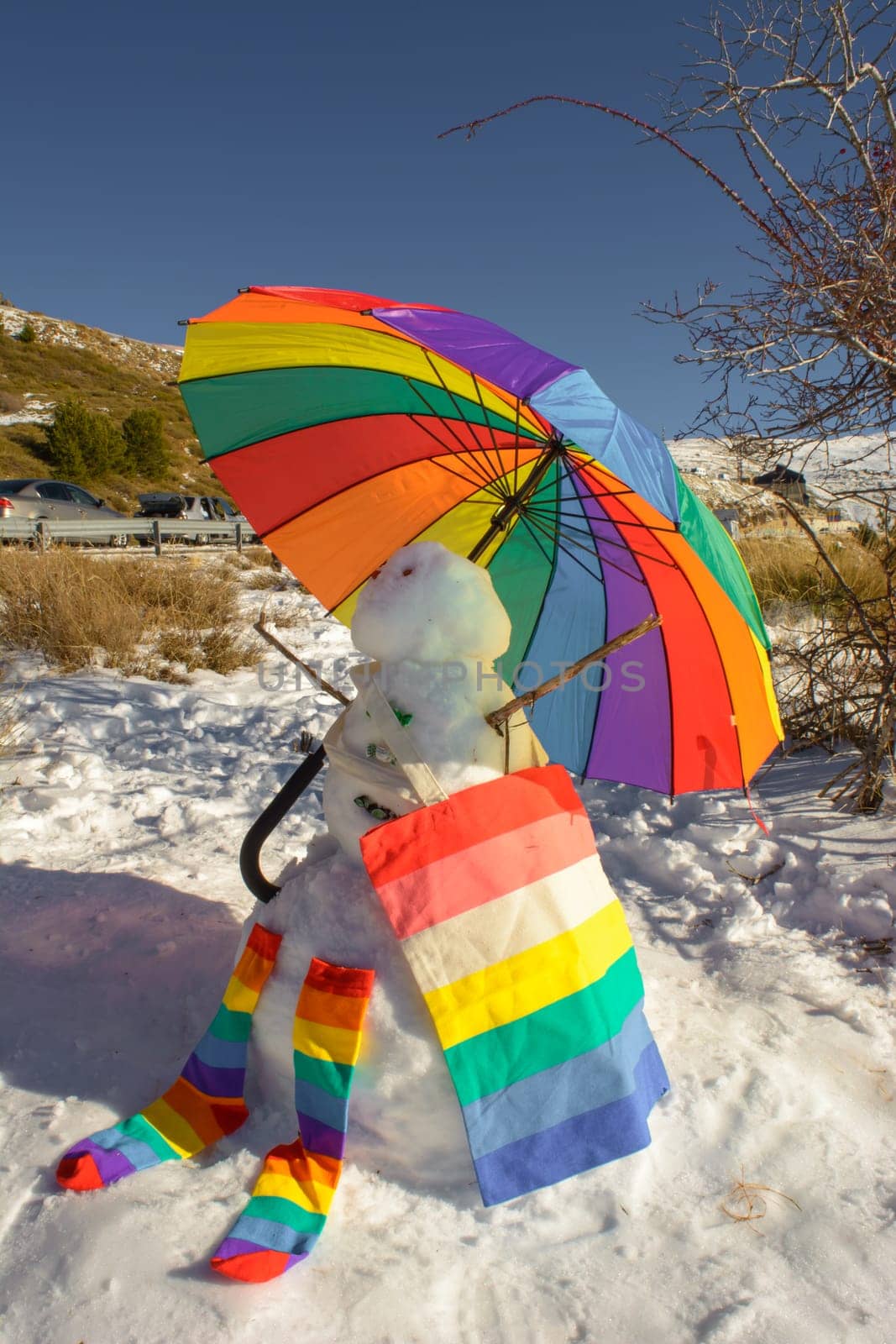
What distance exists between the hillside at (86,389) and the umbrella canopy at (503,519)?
28.0 m

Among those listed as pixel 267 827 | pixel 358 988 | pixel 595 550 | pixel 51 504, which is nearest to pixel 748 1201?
pixel 358 988

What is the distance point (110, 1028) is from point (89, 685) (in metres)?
3.40

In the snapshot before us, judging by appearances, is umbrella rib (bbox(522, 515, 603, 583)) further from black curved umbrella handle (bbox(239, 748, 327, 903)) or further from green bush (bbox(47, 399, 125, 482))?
green bush (bbox(47, 399, 125, 482))

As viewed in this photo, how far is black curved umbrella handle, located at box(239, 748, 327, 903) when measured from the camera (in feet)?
7.06

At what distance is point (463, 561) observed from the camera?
2.03m

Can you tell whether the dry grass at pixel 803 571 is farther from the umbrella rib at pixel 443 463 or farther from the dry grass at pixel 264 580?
the dry grass at pixel 264 580

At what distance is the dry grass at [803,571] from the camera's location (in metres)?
6.77

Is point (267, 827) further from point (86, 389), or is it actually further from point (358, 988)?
point (86, 389)

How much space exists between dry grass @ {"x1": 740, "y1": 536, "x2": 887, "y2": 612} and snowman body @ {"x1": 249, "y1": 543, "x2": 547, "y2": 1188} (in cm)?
537

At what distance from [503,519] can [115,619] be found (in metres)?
4.24

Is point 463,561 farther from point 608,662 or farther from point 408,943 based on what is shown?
point 408,943

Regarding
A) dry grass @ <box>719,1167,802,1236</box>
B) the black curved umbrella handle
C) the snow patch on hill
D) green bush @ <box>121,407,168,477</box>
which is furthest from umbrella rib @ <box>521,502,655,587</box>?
the snow patch on hill

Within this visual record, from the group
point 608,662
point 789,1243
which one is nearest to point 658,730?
point 608,662

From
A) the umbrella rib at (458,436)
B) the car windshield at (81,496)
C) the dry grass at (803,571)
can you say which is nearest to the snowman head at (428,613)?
the umbrella rib at (458,436)
